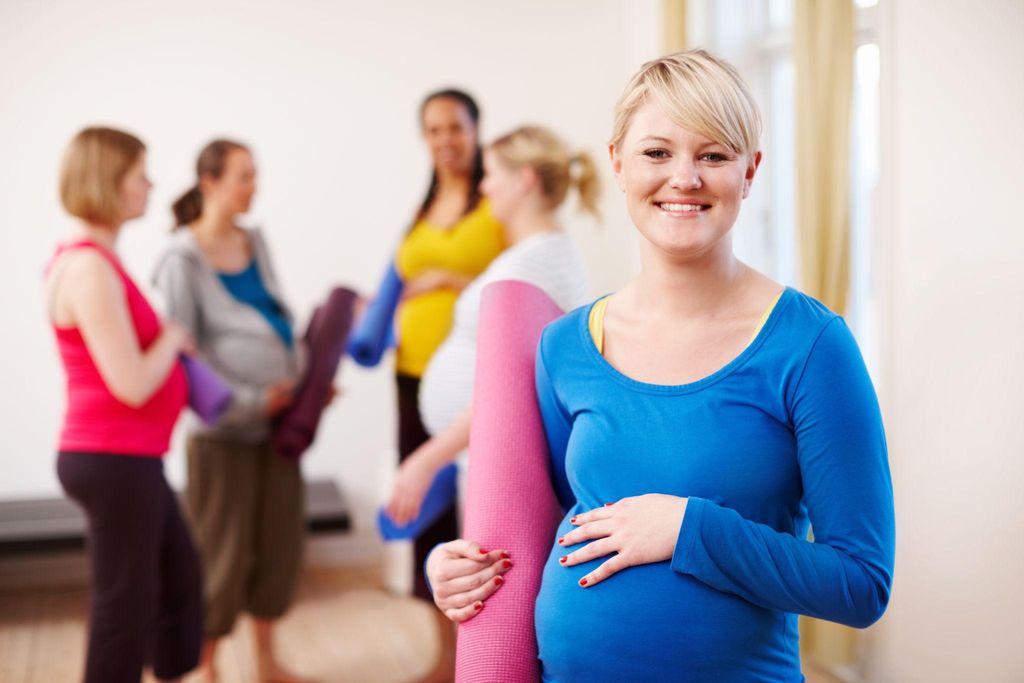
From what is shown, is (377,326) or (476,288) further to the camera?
(377,326)

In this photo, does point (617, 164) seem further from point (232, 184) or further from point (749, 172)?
point (232, 184)

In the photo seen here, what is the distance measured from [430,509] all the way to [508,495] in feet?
4.45

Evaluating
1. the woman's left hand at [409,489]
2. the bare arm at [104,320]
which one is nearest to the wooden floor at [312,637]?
the woman's left hand at [409,489]

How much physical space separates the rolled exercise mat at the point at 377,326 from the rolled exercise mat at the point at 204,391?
1.38ft

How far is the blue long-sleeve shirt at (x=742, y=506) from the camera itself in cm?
112

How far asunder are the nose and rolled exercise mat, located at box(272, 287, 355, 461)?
2.10 metres

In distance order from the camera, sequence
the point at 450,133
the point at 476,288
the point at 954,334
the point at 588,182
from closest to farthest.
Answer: the point at 476,288 → the point at 954,334 → the point at 588,182 → the point at 450,133

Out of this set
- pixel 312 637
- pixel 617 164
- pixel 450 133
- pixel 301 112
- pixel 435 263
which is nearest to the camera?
pixel 617 164

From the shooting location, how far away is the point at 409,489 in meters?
2.41

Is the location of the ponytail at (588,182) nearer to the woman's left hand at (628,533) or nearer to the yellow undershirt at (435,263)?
the yellow undershirt at (435,263)

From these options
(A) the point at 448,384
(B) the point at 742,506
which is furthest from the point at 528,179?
(B) the point at 742,506

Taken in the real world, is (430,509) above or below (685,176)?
below

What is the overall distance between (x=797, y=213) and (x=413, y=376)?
126cm

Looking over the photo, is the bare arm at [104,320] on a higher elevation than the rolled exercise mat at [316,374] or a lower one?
higher
